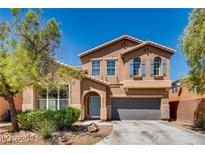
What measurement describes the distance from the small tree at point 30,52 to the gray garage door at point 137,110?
27.3 feet

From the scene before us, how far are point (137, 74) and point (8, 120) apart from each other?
432 inches

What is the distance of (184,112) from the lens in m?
22.3

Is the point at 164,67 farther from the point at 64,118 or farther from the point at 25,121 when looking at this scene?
the point at 25,121

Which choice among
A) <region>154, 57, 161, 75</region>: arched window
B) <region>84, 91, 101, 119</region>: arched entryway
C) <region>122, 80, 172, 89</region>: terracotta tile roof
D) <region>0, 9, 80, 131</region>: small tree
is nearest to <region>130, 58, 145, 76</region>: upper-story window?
<region>122, 80, 172, 89</region>: terracotta tile roof

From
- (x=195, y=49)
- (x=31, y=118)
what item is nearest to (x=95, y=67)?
(x=31, y=118)

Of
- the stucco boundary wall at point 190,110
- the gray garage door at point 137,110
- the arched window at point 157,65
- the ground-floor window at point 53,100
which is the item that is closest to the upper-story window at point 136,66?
the arched window at point 157,65

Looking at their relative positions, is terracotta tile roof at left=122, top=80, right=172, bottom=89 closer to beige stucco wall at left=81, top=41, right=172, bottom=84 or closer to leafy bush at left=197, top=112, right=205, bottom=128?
beige stucco wall at left=81, top=41, right=172, bottom=84

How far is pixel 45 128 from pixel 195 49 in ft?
29.3

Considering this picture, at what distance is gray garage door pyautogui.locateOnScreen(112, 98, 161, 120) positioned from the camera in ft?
76.9

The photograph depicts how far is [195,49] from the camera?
611 inches

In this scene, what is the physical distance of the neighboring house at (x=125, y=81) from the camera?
2267cm

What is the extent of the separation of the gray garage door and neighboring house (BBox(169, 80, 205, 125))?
6.17 feet
